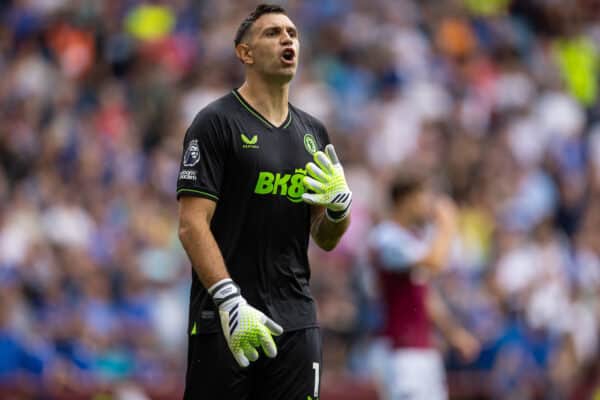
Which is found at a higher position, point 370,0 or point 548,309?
point 370,0

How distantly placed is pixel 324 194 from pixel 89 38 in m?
9.23

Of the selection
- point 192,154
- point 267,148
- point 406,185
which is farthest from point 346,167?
point 192,154

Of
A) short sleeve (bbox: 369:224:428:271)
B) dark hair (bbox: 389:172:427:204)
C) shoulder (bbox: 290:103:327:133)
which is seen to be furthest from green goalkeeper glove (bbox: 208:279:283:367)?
dark hair (bbox: 389:172:427:204)

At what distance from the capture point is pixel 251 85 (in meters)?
6.99

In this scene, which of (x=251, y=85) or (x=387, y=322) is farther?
(x=387, y=322)

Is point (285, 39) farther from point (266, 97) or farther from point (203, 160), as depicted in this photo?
point (203, 160)

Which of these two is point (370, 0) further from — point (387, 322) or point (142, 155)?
point (387, 322)

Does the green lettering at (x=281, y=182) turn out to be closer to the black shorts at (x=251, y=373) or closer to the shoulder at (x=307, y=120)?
the shoulder at (x=307, y=120)

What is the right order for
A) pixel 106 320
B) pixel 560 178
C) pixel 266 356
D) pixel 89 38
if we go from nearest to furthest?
pixel 266 356 < pixel 106 320 < pixel 89 38 < pixel 560 178

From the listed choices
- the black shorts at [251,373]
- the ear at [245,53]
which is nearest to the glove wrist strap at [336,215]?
the black shorts at [251,373]

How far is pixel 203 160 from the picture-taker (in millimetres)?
6617

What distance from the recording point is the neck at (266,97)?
22.8 feet

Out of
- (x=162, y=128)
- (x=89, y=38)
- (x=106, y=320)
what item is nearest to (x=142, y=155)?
(x=162, y=128)

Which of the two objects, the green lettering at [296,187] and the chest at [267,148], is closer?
the chest at [267,148]
